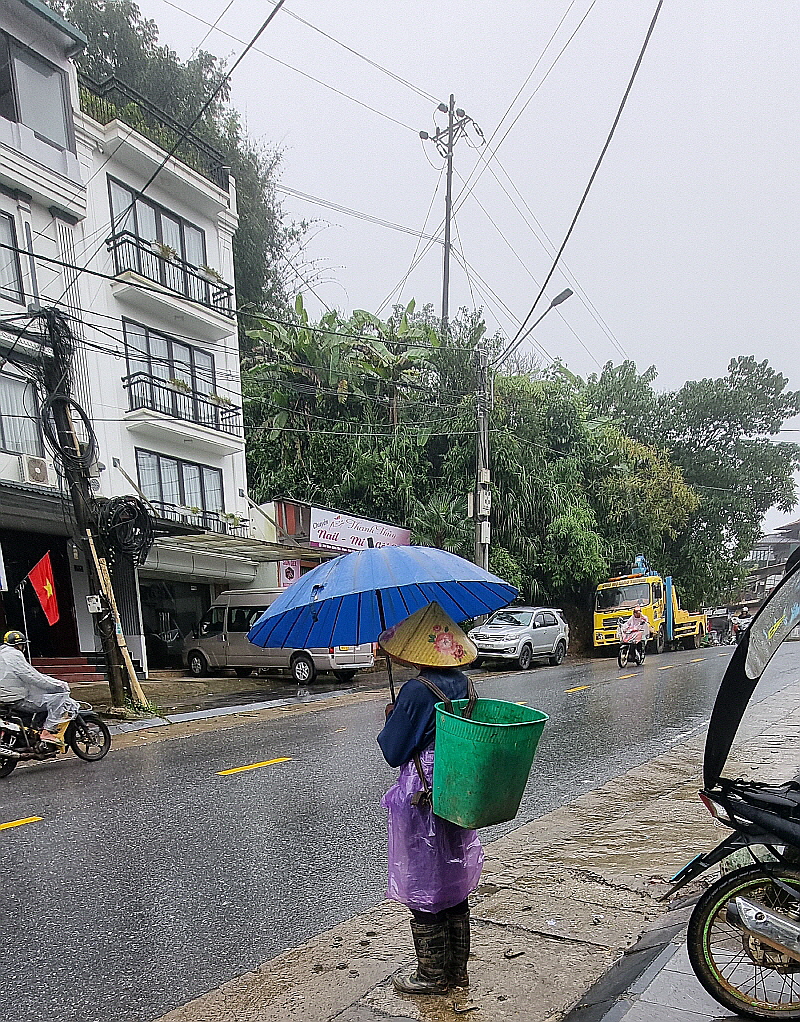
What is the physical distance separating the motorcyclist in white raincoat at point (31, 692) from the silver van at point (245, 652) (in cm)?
868

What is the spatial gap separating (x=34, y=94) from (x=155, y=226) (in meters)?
4.00

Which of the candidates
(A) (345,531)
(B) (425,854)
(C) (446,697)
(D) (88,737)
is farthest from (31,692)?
(A) (345,531)

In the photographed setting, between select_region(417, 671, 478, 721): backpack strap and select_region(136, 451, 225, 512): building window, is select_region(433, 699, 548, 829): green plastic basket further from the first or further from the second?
select_region(136, 451, 225, 512): building window

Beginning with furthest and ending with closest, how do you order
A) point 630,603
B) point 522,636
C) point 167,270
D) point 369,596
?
point 630,603 → point 522,636 → point 167,270 → point 369,596

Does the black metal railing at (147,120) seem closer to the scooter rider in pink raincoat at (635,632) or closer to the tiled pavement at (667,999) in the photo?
the scooter rider in pink raincoat at (635,632)

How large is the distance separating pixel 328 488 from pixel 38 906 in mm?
21317

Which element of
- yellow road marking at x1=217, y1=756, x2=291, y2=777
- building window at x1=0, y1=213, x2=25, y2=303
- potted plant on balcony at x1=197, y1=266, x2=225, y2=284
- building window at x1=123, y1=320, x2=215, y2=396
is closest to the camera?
yellow road marking at x1=217, y1=756, x2=291, y2=777

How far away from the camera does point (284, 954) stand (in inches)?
164

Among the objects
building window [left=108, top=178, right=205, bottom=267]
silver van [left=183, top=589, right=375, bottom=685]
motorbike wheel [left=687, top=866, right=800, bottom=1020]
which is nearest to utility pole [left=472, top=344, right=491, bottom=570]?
silver van [left=183, top=589, right=375, bottom=685]

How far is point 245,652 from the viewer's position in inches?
763

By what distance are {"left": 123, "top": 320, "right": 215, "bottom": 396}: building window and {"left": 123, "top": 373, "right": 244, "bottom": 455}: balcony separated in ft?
0.72

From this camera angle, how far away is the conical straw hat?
3391 millimetres

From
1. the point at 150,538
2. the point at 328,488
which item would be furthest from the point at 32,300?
the point at 328,488

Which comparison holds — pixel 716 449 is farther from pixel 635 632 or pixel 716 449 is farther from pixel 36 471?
pixel 36 471
